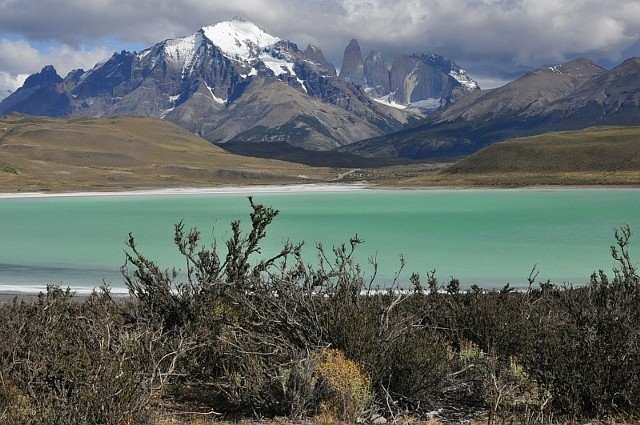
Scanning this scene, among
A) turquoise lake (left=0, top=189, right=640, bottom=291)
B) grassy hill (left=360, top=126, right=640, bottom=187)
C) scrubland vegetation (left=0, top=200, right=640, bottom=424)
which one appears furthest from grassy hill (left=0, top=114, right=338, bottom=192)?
scrubland vegetation (left=0, top=200, right=640, bottom=424)

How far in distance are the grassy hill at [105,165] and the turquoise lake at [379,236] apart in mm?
43916

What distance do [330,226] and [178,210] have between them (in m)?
24.4

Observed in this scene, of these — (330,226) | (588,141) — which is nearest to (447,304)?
(330,226)

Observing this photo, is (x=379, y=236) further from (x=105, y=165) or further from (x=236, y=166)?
(x=236, y=166)

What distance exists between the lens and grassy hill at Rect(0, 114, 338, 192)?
116 m

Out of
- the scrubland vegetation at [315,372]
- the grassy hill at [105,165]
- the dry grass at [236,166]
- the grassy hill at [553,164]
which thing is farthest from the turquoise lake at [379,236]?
the grassy hill at [105,165]

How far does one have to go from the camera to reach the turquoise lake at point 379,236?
2539 centimetres

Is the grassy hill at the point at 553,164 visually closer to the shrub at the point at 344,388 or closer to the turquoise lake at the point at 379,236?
the turquoise lake at the point at 379,236

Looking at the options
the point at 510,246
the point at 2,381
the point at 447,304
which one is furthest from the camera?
the point at 510,246

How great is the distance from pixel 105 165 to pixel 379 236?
426 feet

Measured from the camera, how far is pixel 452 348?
28.6 ft

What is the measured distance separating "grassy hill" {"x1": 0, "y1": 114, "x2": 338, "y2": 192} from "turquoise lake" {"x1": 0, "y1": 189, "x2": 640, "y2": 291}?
43.9 metres

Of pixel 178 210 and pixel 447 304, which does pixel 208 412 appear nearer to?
pixel 447 304

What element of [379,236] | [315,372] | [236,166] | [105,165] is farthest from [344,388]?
[236,166]
